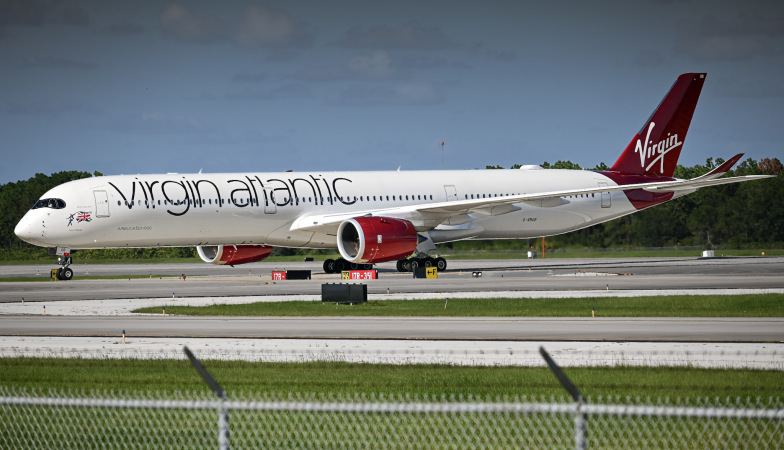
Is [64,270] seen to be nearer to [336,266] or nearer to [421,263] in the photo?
[336,266]

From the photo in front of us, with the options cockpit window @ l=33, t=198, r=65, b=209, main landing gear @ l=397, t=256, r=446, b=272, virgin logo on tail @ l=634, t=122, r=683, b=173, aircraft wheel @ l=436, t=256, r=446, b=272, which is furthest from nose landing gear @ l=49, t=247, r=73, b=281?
virgin logo on tail @ l=634, t=122, r=683, b=173

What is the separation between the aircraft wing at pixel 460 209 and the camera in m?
45.9

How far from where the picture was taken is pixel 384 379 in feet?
52.1

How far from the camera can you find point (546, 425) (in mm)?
12742

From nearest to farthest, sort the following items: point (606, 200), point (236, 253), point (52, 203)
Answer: point (52, 203), point (236, 253), point (606, 200)

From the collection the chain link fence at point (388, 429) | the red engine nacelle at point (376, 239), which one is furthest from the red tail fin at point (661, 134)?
the chain link fence at point (388, 429)

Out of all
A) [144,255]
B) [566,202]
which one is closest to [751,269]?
[566,202]

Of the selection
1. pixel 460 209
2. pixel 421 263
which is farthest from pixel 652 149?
pixel 421 263

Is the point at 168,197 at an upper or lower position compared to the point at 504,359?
upper

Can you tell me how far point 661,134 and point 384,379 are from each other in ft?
138

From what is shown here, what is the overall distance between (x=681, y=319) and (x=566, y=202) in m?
26.7

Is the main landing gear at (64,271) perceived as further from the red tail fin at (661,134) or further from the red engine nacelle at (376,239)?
the red tail fin at (661,134)

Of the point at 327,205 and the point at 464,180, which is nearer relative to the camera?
the point at 327,205

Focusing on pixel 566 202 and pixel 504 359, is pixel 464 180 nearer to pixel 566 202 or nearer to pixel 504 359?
pixel 566 202
